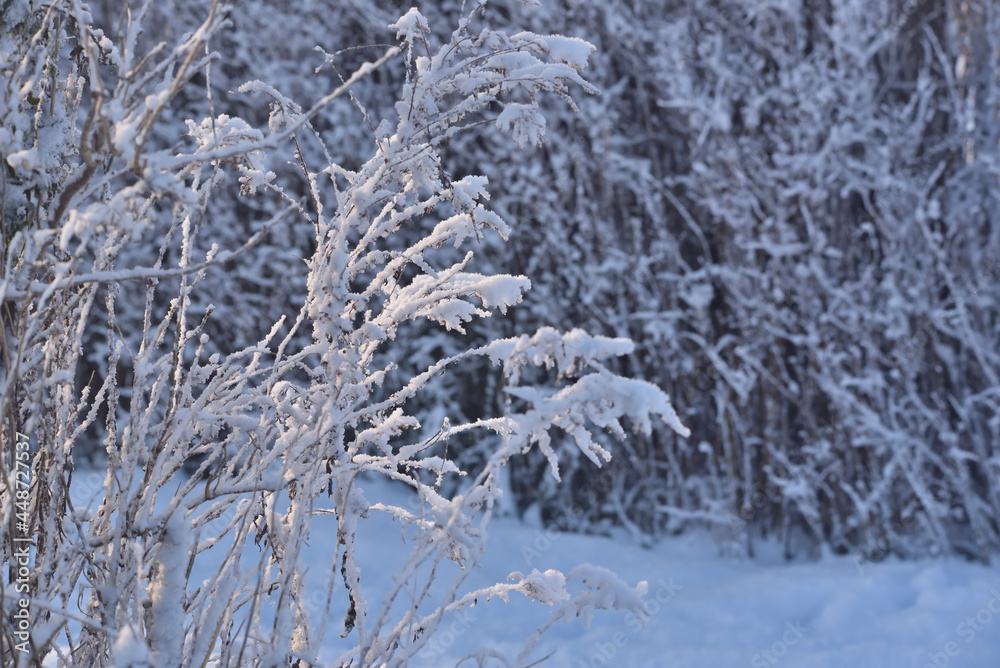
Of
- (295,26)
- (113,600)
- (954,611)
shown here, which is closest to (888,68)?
(954,611)

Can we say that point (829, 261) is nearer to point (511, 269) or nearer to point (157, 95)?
point (511, 269)

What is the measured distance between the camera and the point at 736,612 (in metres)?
2.96

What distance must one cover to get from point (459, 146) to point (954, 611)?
A: 3045mm

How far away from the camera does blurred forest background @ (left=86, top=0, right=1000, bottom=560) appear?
351cm

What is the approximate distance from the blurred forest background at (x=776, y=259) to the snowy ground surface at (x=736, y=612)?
0.87ft

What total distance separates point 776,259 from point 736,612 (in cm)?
163

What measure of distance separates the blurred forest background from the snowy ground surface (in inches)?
10.4

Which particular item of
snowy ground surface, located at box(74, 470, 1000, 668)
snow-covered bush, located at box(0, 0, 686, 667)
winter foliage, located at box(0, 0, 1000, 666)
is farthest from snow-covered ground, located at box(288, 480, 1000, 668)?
snow-covered bush, located at box(0, 0, 686, 667)

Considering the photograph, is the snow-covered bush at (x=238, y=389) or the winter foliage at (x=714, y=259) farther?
the winter foliage at (x=714, y=259)

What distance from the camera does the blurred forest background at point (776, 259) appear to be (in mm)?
3508

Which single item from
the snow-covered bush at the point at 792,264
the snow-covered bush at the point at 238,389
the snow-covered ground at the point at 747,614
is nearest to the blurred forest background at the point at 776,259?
the snow-covered bush at the point at 792,264

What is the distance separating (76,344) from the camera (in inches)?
46.2

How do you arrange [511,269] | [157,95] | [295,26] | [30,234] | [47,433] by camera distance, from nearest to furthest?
[157,95]
[30,234]
[47,433]
[511,269]
[295,26]

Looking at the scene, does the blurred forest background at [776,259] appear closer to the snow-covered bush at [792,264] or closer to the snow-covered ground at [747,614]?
the snow-covered bush at [792,264]
